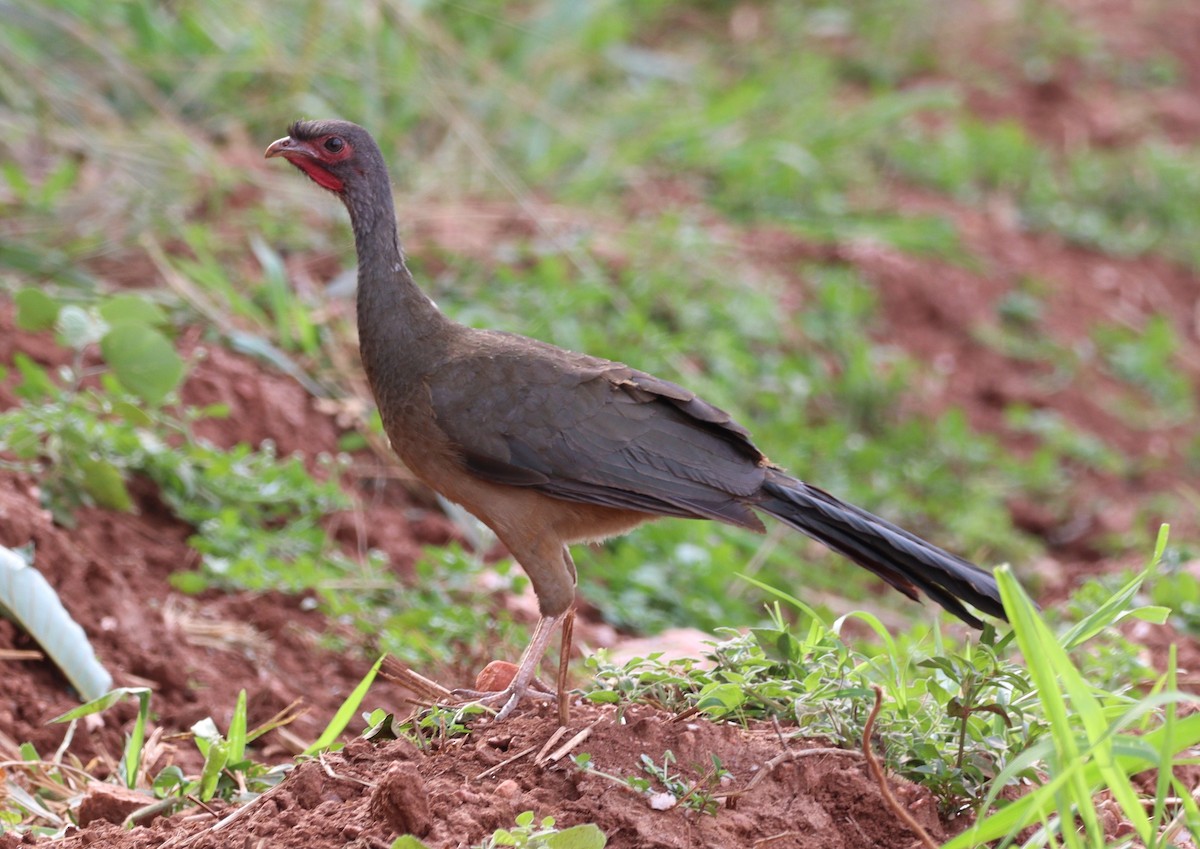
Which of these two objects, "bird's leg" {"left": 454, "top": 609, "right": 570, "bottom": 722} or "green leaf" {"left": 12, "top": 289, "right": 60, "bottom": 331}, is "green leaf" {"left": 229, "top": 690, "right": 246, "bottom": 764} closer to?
"bird's leg" {"left": 454, "top": 609, "right": 570, "bottom": 722}

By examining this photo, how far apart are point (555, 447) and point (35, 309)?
198 centimetres

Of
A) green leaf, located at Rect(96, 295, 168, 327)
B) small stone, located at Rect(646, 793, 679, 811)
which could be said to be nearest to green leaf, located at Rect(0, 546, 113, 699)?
green leaf, located at Rect(96, 295, 168, 327)

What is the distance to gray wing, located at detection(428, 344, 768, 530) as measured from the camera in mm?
3525

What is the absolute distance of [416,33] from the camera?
21.6 ft

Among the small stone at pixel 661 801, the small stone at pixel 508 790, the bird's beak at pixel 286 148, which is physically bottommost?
the small stone at pixel 661 801

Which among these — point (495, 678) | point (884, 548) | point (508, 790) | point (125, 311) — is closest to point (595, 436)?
point (495, 678)

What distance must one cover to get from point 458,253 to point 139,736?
12.6 ft

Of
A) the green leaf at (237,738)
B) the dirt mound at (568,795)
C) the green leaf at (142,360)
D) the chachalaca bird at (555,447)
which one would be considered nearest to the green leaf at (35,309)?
the green leaf at (142,360)

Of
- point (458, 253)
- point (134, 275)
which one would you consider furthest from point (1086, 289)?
point (134, 275)

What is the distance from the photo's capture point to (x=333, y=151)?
3.80 m

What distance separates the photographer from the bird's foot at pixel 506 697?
306 cm

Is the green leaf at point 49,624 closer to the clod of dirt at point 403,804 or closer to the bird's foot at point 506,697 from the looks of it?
the bird's foot at point 506,697

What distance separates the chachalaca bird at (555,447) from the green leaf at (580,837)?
3.21ft

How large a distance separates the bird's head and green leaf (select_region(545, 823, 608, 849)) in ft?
6.62
